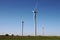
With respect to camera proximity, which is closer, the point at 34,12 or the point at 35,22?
the point at 35,22

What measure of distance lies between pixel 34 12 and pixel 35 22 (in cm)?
573

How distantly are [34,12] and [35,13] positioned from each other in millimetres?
821

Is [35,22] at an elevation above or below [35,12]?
below

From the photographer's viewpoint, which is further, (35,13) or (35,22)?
(35,13)

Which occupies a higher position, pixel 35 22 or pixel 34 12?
pixel 34 12

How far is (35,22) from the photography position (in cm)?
5284

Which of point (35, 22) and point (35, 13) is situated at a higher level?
point (35, 13)

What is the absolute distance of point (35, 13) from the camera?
5644cm

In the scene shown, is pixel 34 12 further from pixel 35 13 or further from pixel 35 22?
pixel 35 22

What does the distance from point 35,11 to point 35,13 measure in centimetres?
104

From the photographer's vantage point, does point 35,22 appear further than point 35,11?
No

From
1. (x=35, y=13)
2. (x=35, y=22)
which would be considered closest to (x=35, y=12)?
(x=35, y=13)

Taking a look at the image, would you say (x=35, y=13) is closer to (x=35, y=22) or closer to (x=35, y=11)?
(x=35, y=11)

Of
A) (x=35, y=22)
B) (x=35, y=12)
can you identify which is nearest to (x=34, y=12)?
(x=35, y=12)
